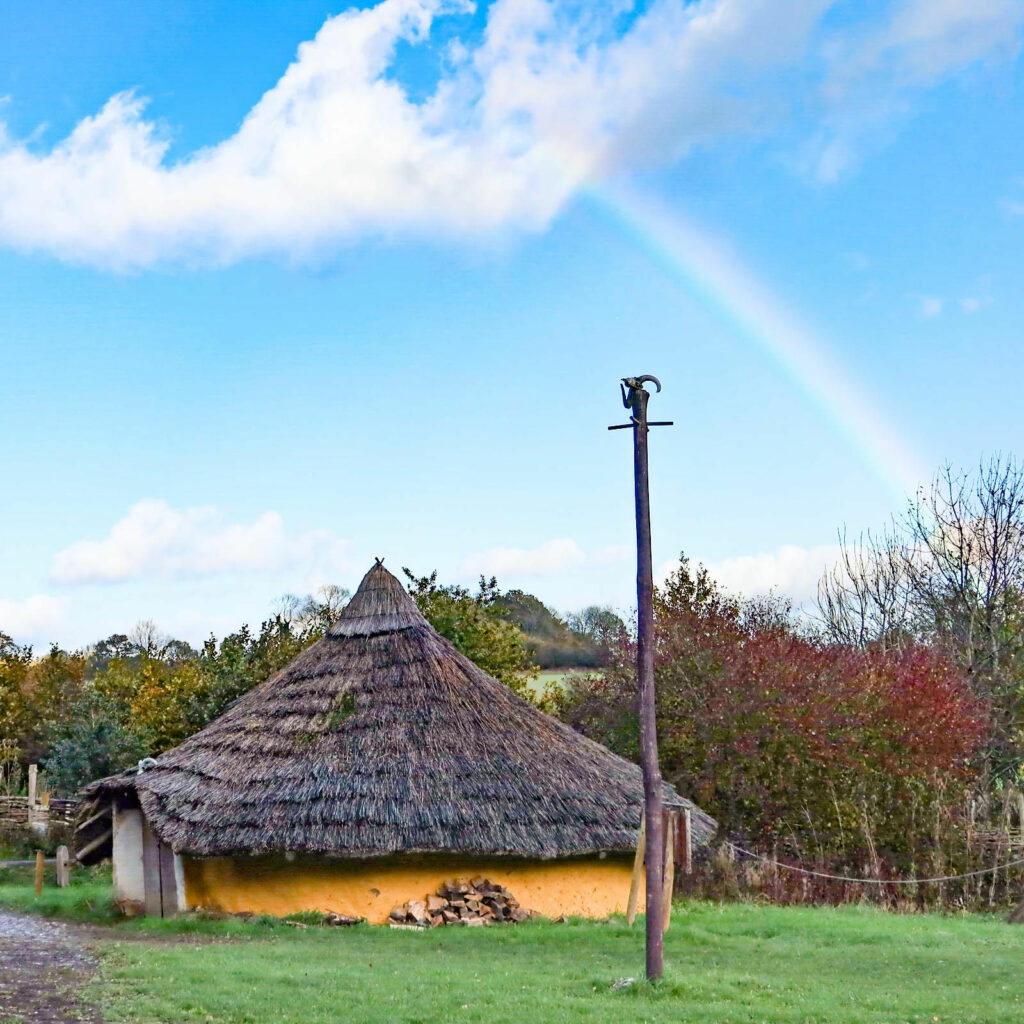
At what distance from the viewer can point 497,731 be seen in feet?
58.3

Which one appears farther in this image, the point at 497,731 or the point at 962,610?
the point at 962,610

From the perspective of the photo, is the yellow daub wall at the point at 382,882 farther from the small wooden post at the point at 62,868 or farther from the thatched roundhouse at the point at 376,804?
the small wooden post at the point at 62,868

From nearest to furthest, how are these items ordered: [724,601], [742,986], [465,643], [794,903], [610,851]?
[742,986]
[610,851]
[794,903]
[724,601]
[465,643]

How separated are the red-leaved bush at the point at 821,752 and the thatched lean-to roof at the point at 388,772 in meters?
2.79

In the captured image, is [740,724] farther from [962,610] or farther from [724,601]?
[962,610]

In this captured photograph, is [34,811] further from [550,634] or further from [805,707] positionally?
[550,634]

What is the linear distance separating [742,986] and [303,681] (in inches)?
425

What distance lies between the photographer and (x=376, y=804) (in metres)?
16.1

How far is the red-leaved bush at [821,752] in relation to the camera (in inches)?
821

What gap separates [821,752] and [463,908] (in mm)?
7699

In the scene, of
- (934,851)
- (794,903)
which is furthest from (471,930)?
(934,851)

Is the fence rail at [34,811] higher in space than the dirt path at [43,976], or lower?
lower

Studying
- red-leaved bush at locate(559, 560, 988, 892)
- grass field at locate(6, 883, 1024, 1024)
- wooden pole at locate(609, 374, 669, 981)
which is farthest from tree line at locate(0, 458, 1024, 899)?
wooden pole at locate(609, 374, 669, 981)

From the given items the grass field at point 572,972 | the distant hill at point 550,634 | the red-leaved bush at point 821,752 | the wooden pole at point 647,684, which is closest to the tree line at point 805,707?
the red-leaved bush at point 821,752
